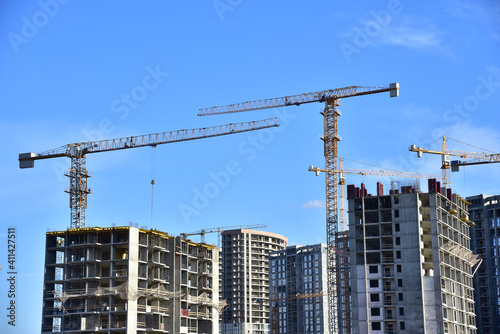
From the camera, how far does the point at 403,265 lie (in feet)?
412

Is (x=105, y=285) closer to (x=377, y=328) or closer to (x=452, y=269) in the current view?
(x=377, y=328)

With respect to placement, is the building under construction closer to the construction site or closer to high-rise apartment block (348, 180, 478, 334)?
the construction site

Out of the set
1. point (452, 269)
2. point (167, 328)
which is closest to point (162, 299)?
point (167, 328)

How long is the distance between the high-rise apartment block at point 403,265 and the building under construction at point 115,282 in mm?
30465

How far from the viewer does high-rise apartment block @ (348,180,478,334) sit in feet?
406

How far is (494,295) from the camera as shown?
18288 cm

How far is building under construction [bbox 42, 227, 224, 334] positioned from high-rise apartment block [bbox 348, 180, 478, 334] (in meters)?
30.5

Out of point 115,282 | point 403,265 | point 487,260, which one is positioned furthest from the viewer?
point 487,260

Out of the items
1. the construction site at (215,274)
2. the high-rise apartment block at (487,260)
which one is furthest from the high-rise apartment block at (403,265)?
the high-rise apartment block at (487,260)

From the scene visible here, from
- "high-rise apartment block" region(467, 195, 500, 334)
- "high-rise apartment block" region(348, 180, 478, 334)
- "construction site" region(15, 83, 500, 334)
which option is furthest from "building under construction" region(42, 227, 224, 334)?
"high-rise apartment block" region(467, 195, 500, 334)

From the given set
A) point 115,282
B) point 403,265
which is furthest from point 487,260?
point 115,282

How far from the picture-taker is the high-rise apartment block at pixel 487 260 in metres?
182

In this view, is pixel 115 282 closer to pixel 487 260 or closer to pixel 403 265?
pixel 403 265

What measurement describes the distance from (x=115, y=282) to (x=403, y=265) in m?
46.9
